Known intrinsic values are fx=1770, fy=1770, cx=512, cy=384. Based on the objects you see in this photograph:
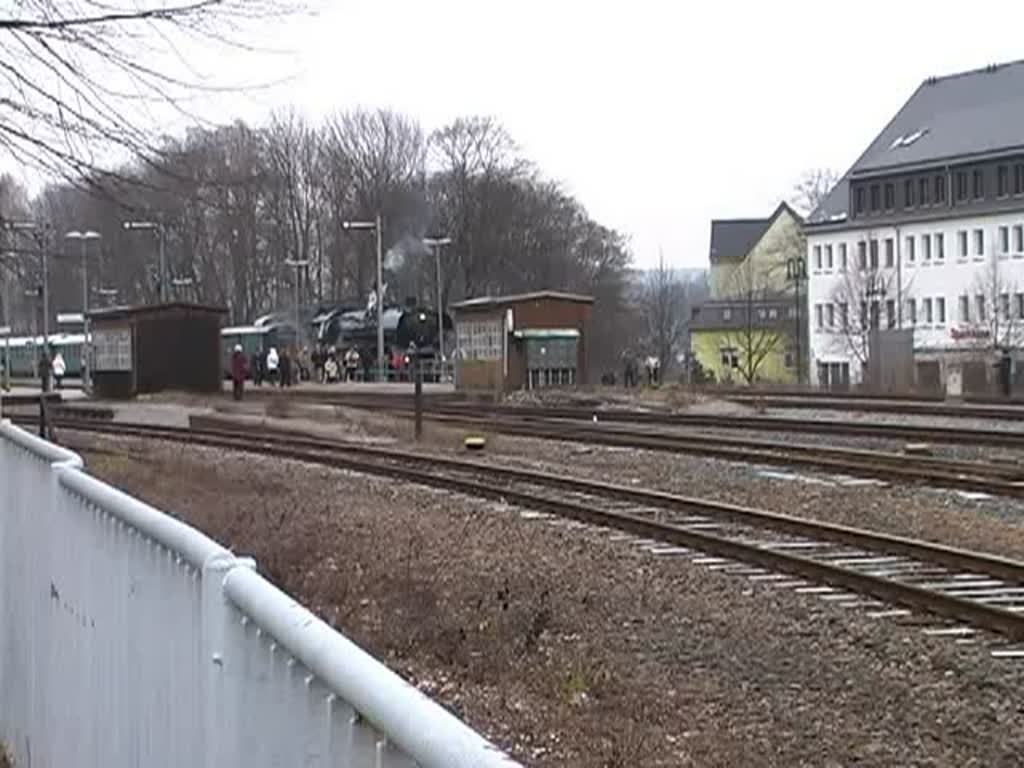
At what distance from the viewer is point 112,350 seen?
56.7m

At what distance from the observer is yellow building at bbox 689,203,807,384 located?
10181 centimetres

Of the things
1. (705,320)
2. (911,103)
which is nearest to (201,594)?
(911,103)

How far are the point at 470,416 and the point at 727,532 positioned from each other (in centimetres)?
2212

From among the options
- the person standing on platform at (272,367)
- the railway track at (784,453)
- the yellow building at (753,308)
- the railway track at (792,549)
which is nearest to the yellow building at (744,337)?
the yellow building at (753,308)

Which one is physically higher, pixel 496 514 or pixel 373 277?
pixel 373 277

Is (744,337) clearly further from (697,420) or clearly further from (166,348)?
(697,420)

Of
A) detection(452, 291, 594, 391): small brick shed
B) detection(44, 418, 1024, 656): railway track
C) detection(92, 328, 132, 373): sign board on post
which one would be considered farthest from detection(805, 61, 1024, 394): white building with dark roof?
detection(44, 418, 1024, 656): railway track

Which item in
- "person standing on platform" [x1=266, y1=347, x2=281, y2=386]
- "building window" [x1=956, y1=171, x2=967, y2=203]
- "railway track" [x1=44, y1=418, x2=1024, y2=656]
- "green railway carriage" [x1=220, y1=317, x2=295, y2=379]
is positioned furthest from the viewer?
"building window" [x1=956, y1=171, x2=967, y2=203]

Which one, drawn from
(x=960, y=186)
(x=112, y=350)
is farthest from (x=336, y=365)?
(x=960, y=186)

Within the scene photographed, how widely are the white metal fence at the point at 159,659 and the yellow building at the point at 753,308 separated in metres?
74.3

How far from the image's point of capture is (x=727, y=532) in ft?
51.7

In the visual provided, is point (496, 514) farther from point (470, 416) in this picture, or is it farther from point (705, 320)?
point (705, 320)

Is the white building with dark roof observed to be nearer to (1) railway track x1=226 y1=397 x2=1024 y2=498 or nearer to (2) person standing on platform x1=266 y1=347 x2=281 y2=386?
(2) person standing on platform x1=266 y1=347 x2=281 y2=386

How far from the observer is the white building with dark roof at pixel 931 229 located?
304 feet
